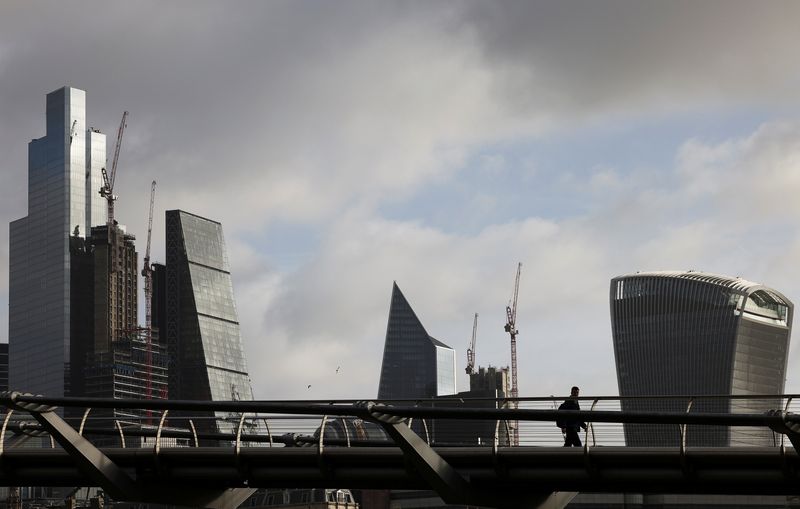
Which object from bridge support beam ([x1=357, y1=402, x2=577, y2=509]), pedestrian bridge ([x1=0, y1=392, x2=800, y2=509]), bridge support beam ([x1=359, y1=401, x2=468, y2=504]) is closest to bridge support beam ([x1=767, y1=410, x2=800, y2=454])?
pedestrian bridge ([x1=0, y1=392, x2=800, y2=509])

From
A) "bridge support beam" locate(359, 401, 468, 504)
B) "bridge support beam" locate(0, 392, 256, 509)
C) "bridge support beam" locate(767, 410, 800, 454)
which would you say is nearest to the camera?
"bridge support beam" locate(767, 410, 800, 454)

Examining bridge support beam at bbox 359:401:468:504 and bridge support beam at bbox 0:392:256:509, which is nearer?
bridge support beam at bbox 359:401:468:504

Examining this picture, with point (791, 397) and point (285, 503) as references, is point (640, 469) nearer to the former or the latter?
point (791, 397)

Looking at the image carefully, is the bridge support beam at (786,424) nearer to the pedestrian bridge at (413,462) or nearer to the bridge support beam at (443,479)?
the pedestrian bridge at (413,462)

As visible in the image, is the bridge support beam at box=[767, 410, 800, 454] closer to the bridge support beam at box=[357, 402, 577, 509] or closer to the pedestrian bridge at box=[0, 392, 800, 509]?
the pedestrian bridge at box=[0, 392, 800, 509]

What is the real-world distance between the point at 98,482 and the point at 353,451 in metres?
8.14

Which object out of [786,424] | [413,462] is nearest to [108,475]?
[413,462]

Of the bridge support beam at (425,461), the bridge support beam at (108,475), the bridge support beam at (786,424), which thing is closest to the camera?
the bridge support beam at (786,424)

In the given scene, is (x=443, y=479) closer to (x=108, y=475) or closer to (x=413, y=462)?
(x=413, y=462)

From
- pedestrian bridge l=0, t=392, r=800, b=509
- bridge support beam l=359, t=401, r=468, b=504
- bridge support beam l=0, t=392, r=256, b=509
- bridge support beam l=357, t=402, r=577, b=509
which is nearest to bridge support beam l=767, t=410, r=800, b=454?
pedestrian bridge l=0, t=392, r=800, b=509

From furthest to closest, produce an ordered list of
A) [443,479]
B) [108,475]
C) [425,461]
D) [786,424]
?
[108,475] → [443,479] → [425,461] → [786,424]

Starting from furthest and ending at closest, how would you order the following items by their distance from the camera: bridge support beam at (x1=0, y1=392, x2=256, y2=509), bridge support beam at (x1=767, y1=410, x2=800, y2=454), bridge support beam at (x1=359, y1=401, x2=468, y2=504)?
bridge support beam at (x1=0, y1=392, x2=256, y2=509), bridge support beam at (x1=359, y1=401, x2=468, y2=504), bridge support beam at (x1=767, y1=410, x2=800, y2=454)

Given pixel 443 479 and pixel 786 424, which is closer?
pixel 786 424

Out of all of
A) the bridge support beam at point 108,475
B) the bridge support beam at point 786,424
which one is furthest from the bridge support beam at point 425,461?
the bridge support beam at point 786,424
